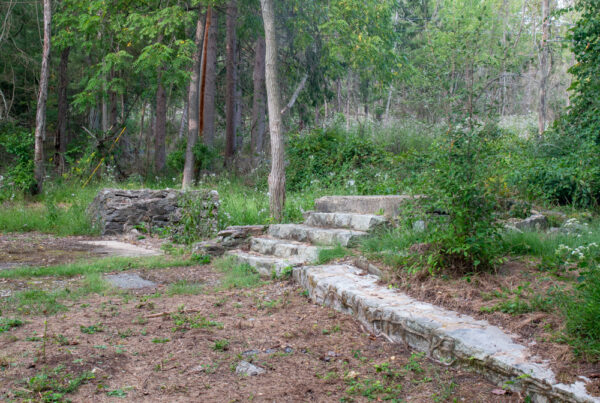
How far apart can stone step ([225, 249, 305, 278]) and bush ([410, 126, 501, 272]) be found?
192 cm

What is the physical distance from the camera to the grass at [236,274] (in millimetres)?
5293

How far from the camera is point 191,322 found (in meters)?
3.87

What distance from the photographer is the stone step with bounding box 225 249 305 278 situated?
17.9 ft

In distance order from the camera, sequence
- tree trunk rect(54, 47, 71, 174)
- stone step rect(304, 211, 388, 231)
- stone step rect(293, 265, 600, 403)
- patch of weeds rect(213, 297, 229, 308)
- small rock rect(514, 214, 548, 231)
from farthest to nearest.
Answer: tree trunk rect(54, 47, 71, 174) < stone step rect(304, 211, 388, 231) < small rock rect(514, 214, 548, 231) < patch of weeds rect(213, 297, 229, 308) < stone step rect(293, 265, 600, 403)

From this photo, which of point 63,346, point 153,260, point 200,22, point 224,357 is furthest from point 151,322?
point 200,22

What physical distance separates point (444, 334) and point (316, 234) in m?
3.30

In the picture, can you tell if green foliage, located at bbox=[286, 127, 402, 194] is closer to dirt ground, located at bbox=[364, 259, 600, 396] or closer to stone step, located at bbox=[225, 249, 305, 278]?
stone step, located at bbox=[225, 249, 305, 278]

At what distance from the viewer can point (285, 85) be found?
675 inches

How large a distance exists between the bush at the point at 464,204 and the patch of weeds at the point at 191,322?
6.24 ft

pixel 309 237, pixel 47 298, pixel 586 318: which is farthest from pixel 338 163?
pixel 586 318

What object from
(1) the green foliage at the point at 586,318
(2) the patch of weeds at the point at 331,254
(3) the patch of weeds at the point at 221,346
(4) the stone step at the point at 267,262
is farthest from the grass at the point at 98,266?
(1) the green foliage at the point at 586,318

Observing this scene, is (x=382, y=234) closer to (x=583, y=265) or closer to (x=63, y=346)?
(x=583, y=265)

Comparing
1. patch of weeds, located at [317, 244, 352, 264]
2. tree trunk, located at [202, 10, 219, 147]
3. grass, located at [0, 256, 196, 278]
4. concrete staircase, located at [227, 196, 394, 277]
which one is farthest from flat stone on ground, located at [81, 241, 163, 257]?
tree trunk, located at [202, 10, 219, 147]

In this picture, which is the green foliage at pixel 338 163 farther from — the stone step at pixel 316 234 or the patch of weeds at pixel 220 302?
the patch of weeds at pixel 220 302
